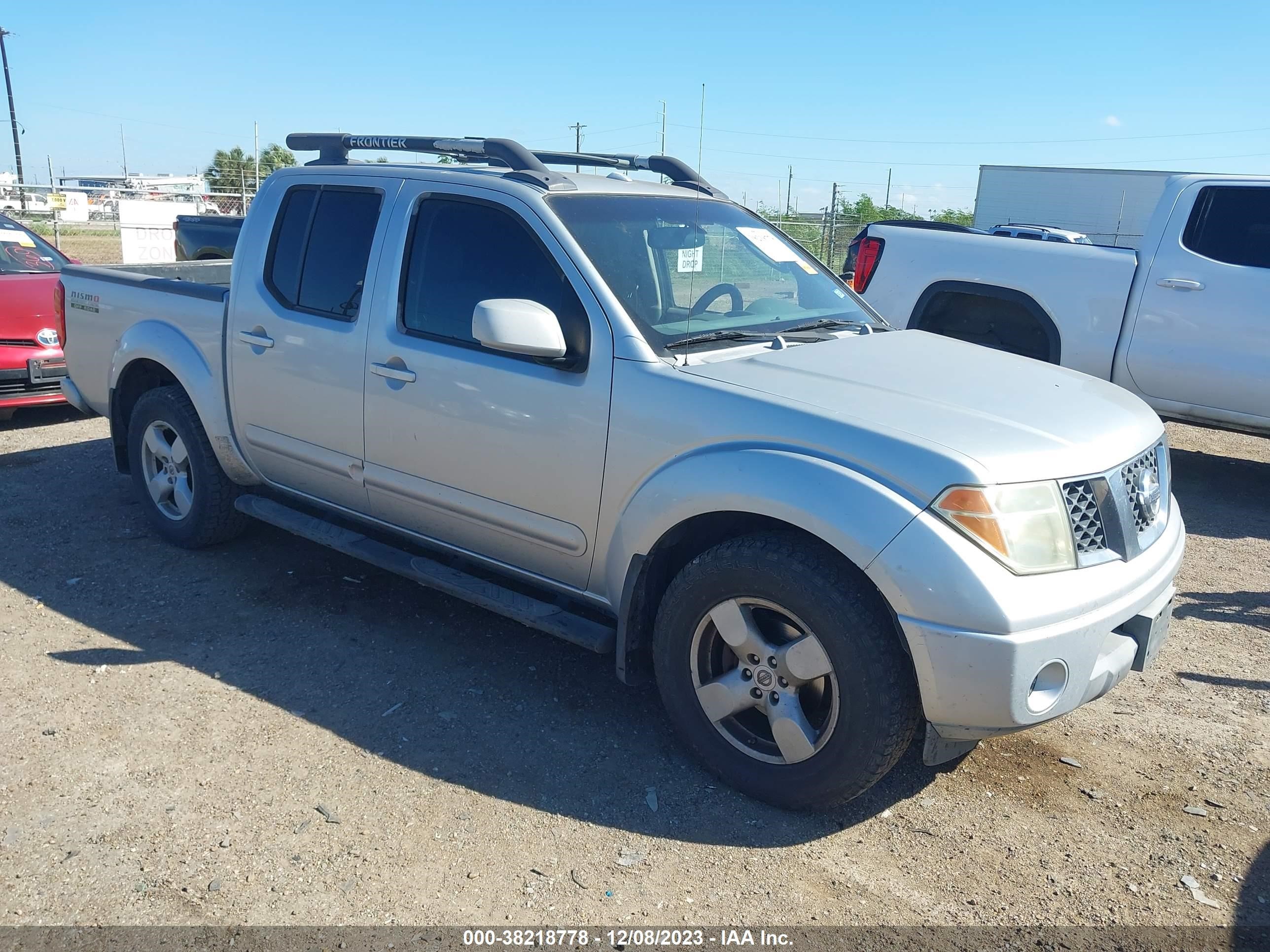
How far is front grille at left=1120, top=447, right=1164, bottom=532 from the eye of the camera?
3.19 m

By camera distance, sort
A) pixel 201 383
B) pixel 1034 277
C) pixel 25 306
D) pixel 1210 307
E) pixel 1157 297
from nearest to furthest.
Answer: pixel 201 383, pixel 1210 307, pixel 1157 297, pixel 1034 277, pixel 25 306

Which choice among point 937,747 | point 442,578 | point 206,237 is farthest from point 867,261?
point 206,237

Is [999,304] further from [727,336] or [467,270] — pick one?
[467,270]

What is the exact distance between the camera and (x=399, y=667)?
419cm

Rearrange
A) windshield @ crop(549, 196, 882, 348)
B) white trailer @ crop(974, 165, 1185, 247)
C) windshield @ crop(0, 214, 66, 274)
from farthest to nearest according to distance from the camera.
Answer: white trailer @ crop(974, 165, 1185, 247)
windshield @ crop(0, 214, 66, 274)
windshield @ crop(549, 196, 882, 348)

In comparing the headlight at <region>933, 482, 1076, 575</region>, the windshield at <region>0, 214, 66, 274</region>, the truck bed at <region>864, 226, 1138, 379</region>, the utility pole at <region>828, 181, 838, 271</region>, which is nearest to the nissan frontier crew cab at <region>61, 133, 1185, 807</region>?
the headlight at <region>933, 482, 1076, 575</region>

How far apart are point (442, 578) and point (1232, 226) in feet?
19.8

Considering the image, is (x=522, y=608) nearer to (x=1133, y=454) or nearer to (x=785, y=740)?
(x=785, y=740)

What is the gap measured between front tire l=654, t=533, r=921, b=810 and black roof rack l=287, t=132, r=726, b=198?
1.70 metres

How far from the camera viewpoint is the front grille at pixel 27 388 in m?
7.83

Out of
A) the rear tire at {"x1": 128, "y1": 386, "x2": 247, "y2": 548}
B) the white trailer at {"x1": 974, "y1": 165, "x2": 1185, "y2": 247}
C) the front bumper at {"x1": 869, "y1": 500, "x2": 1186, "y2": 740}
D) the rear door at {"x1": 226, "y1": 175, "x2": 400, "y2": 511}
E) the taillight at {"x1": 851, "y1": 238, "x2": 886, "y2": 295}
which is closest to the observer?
the front bumper at {"x1": 869, "y1": 500, "x2": 1186, "y2": 740}

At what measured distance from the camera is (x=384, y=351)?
4102 mm

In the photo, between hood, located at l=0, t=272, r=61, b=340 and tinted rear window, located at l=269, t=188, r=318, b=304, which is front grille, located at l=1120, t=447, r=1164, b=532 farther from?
hood, located at l=0, t=272, r=61, b=340

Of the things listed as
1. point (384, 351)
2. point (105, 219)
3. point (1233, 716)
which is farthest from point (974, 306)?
point (105, 219)
